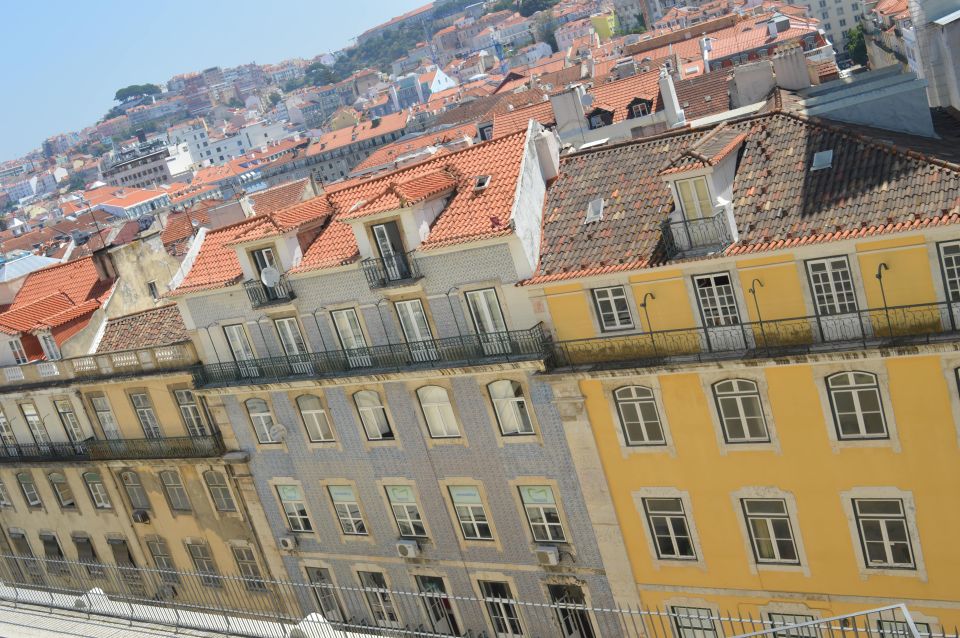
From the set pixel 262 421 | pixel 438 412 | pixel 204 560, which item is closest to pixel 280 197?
pixel 204 560

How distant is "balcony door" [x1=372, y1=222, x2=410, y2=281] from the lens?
23.3 meters

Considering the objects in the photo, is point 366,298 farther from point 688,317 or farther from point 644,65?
point 644,65

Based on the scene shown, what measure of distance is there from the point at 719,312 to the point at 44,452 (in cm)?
2540

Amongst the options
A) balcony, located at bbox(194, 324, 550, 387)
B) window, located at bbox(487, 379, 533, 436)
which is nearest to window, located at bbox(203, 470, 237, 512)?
balcony, located at bbox(194, 324, 550, 387)

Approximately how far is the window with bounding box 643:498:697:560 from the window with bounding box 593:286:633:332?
4.14 meters

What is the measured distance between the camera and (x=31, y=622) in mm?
20500

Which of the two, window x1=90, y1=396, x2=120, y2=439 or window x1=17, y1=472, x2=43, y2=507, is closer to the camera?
window x1=90, y1=396, x2=120, y2=439

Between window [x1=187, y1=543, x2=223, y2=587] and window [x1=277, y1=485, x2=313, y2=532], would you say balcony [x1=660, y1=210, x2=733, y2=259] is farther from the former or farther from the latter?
window [x1=187, y1=543, x2=223, y2=587]

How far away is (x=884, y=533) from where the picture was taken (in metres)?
19.0

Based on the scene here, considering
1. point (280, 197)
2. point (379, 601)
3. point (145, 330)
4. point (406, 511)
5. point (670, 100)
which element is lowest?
point (379, 601)

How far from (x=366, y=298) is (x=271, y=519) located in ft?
29.8

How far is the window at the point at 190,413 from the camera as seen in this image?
29828 mm

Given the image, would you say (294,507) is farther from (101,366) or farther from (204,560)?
(101,366)

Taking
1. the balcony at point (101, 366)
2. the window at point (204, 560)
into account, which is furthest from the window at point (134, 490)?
the balcony at point (101, 366)
